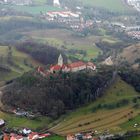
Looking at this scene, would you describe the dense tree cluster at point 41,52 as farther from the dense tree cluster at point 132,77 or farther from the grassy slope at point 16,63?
the dense tree cluster at point 132,77

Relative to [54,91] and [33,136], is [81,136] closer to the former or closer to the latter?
[33,136]

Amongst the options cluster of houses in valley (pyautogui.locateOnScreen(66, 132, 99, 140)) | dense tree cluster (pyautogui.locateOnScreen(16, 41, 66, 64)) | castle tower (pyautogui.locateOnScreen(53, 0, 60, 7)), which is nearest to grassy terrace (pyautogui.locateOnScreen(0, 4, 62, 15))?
castle tower (pyautogui.locateOnScreen(53, 0, 60, 7))

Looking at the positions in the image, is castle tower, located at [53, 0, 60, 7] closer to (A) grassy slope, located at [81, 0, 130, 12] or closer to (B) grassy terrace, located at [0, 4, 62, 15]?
(B) grassy terrace, located at [0, 4, 62, 15]

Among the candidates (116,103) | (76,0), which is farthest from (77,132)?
(76,0)

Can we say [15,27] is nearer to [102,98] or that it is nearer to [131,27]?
[131,27]

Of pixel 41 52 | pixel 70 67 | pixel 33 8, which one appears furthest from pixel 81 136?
pixel 33 8
